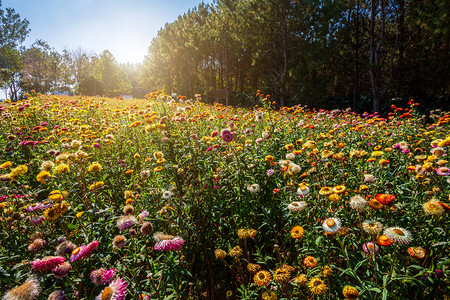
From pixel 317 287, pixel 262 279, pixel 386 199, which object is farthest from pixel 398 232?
pixel 262 279

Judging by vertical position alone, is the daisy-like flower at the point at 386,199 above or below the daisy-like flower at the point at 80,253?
above

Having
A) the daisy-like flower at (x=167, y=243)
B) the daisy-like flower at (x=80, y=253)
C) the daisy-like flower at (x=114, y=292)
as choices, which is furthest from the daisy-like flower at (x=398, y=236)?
the daisy-like flower at (x=80, y=253)

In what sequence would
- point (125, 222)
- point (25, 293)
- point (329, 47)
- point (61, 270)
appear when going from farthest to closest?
point (329, 47)
point (125, 222)
point (61, 270)
point (25, 293)

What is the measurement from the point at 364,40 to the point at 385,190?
60.4ft

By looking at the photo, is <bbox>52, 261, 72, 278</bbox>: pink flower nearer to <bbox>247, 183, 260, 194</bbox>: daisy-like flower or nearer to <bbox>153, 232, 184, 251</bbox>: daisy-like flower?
<bbox>153, 232, 184, 251</bbox>: daisy-like flower

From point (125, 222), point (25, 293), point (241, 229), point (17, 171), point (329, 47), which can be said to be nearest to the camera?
point (25, 293)

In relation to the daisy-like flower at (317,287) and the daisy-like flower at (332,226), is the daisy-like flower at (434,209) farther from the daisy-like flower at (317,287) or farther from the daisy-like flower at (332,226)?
the daisy-like flower at (317,287)

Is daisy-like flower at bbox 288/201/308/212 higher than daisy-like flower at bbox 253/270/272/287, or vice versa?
daisy-like flower at bbox 288/201/308/212

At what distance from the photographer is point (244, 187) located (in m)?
2.51

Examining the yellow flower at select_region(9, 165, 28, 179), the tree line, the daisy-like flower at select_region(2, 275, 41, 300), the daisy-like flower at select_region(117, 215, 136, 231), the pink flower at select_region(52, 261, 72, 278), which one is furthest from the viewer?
the tree line

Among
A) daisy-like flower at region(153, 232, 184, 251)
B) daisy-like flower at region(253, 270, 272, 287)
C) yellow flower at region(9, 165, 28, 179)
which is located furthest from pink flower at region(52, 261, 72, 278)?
yellow flower at region(9, 165, 28, 179)

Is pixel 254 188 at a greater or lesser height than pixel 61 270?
greater

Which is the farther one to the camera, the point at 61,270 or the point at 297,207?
the point at 297,207

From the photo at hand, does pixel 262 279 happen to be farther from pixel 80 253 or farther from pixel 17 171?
pixel 17 171
